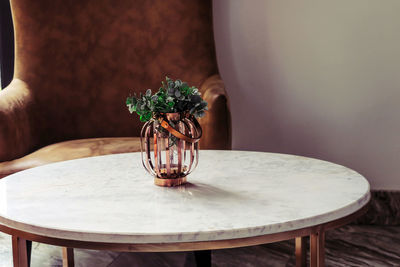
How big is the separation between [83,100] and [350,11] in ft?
3.88

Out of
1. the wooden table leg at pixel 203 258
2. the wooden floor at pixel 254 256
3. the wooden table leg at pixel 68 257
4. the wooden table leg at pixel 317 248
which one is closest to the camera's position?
the wooden table leg at pixel 317 248

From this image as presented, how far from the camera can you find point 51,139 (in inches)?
75.0

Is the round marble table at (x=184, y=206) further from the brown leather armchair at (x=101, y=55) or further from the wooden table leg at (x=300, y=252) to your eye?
the brown leather armchair at (x=101, y=55)

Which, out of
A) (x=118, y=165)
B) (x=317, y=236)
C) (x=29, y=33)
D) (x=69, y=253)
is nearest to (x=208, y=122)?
(x=118, y=165)

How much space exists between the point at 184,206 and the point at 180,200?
0.14 feet

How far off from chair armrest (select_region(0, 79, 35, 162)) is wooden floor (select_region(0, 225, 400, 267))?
1.30ft

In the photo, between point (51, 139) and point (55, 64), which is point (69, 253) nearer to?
point (51, 139)

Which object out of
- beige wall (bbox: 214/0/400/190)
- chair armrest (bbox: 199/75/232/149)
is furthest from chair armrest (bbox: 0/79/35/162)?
beige wall (bbox: 214/0/400/190)

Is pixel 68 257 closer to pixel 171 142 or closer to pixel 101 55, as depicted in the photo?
pixel 171 142

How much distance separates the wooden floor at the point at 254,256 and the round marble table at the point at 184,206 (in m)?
0.52

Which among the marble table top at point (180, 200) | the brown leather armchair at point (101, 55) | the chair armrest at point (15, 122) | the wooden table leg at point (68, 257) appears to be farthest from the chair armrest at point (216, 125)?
the chair armrest at point (15, 122)

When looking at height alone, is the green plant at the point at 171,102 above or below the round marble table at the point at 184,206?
above

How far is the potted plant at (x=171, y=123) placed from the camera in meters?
0.99

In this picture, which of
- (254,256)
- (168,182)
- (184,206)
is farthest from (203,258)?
(184,206)
